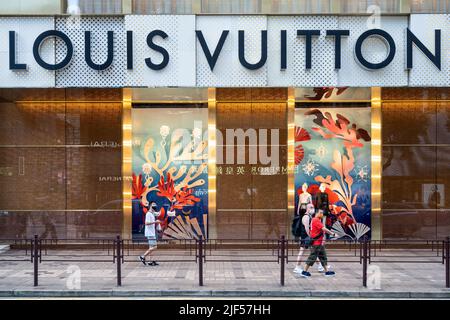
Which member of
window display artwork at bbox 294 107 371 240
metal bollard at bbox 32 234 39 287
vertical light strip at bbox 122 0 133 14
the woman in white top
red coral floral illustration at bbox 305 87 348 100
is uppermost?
vertical light strip at bbox 122 0 133 14

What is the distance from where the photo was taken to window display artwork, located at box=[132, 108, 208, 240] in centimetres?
1694

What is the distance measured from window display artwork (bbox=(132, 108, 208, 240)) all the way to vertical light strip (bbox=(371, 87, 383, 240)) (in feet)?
17.0

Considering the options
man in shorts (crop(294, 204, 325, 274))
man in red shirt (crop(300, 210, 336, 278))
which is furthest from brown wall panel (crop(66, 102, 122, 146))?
man in red shirt (crop(300, 210, 336, 278))

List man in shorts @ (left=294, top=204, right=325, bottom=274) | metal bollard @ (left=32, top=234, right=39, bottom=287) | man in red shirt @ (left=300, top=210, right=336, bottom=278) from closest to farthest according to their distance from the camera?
metal bollard @ (left=32, top=234, right=39, bottom=287) → man in red shirt @ (left=300, top=210, right=336, bottom=278) → man in shorts @ (left=294, top=204, right=325, bottom=274)

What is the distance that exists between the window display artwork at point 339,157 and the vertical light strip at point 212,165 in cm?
258

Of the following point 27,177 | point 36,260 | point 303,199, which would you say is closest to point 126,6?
point 27,177

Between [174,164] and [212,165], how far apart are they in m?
1.19

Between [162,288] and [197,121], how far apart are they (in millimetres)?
7075

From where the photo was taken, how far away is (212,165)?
55.3 ft

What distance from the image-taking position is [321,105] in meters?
16.9

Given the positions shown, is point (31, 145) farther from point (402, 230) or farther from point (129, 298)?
point (402, 230)

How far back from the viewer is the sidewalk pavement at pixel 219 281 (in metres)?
10.7

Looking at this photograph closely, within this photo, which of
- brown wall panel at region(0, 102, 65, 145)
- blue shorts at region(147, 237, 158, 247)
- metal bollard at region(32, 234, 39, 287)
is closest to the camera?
metal bollard at region(32, 234, 39, 287)

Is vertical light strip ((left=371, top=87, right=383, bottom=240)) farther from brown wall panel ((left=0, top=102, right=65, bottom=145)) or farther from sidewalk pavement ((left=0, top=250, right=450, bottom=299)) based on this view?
brown wall panel ((left=0, top=102, right=65, bottom=145))
